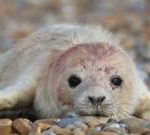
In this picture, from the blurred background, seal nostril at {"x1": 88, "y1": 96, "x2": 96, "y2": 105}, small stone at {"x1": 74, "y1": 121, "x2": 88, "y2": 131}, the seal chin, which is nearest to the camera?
small stone at {"x1": 74, "y1": 121, "x2": 88, "y2": 131}

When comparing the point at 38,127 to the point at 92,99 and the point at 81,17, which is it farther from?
the point at 81,17

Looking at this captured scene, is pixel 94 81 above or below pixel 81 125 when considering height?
above

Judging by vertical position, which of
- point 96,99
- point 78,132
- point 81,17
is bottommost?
point 78,132

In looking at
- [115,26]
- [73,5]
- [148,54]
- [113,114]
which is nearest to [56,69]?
[113,114]

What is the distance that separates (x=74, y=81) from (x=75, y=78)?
4 centimetres

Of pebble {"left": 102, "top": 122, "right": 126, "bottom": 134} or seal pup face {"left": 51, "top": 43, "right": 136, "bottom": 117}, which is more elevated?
seal pup face {"left": 51, "top": 43, "right": 136, "bottom": 117}

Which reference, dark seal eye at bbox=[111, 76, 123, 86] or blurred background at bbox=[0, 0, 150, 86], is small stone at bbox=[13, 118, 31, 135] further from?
blurred background at bbox=[0, 0, 150, 86]

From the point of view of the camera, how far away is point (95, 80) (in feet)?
24.9

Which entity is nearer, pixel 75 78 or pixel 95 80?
pixel 95 80

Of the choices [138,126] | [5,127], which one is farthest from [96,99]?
[5,127]

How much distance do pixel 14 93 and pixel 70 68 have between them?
85 centimetres

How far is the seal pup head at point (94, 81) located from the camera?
24.4ft

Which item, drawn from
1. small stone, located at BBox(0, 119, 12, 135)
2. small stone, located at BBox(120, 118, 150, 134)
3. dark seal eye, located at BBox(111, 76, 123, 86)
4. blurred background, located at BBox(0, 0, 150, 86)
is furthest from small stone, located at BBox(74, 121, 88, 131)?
blurred background, located at BBox(0, 0, 150, 86)

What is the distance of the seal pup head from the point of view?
7432 mm
